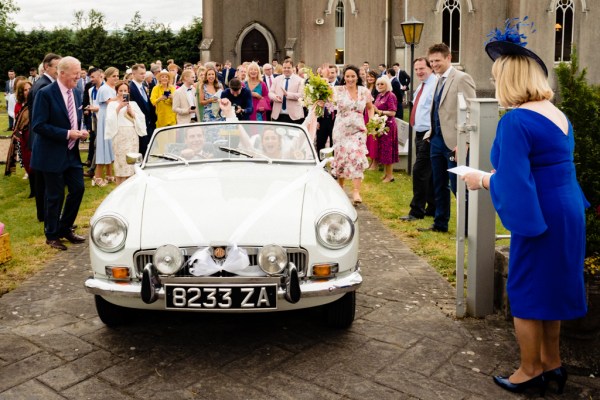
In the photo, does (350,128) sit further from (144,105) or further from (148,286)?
(148,286)

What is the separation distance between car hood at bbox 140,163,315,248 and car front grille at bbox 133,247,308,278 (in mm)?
40

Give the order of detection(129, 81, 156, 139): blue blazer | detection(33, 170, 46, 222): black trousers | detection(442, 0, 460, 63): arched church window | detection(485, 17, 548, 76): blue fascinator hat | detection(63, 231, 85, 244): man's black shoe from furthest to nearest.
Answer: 1. detection(442, 0, 460, 63): arched church window
2. detection(129, 81, 156, 139): blue blazer
3. detection(33, 170, 46, 222): black trousers
4. detection(63, 231, 85, 244): man's black shoe
5. detection(485, 17, 548, 76): blue fascinator hat

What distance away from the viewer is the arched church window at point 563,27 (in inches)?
1193

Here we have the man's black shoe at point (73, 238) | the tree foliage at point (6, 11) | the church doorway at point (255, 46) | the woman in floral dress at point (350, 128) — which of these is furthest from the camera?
the tree foliage at point (6, 11)

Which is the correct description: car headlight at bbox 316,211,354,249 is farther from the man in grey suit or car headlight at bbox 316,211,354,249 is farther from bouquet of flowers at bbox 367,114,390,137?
bouquet of flowers at bbox 367,114,390,137

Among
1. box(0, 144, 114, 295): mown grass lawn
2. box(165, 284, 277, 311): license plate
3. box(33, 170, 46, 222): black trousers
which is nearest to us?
box(165, 284, 277, 311): license plate

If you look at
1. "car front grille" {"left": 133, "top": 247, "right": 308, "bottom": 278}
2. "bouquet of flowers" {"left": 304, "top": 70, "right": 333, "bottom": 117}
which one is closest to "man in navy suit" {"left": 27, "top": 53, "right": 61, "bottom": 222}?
"bouquet of flowers" {"left": 304, "top": 70, "right": 333, "bottom": 117}

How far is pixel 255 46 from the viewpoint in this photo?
36500mm

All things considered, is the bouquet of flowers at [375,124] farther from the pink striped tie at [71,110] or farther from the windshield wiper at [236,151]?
the windshield wiper at [236,151]

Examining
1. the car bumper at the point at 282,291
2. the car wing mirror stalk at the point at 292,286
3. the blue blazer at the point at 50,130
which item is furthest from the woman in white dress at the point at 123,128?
the car wing mirror stalk at the point at 292,286

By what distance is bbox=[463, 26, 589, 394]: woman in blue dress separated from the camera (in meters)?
3.73

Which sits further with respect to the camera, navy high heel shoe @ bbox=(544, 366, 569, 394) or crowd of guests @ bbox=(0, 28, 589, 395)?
navy high heel shoe @ bbox=(544, 366, 569, 394)

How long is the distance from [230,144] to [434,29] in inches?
1073

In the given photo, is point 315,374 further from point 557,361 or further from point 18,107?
point 18,107
